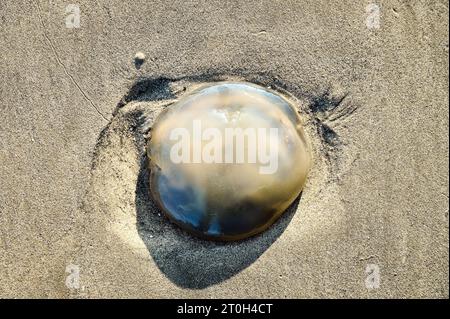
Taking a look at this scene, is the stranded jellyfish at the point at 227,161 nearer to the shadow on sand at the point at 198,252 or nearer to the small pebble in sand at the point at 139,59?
the shadow on sand at the point at 198,252

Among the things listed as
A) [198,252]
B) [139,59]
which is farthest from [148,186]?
[139,59]

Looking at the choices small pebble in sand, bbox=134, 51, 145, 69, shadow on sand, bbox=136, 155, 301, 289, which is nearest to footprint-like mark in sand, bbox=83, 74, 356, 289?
shadow on sand, bbox=136, 155, 301, 289

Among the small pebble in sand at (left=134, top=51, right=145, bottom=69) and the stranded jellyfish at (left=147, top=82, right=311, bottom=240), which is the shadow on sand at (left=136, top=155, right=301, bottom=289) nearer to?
the stranded jellyfish at (left=147, top=82, right=311, bottom=240)

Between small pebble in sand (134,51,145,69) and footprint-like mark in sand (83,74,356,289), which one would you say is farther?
small pebble in sand (134,51,145,69)
